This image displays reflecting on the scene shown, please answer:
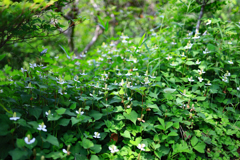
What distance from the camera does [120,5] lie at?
6.75m

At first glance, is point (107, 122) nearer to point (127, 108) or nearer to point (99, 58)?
point (127, 108)

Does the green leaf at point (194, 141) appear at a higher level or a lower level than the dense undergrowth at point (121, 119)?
lower

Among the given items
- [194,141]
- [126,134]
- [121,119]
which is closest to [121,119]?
[121,119]

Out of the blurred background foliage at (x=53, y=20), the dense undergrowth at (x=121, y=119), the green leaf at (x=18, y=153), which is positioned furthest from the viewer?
the dense undergrowth at (x=121, y=119)

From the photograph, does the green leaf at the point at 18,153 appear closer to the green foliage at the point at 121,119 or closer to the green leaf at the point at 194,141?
the green foliage at the point at 121,119

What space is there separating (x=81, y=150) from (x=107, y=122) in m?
0.34

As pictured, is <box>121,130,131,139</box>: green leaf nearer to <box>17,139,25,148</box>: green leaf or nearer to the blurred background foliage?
<box>17,139,25,148</box>: green leaf

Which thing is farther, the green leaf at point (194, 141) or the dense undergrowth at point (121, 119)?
the green leaf at point (194, 141)

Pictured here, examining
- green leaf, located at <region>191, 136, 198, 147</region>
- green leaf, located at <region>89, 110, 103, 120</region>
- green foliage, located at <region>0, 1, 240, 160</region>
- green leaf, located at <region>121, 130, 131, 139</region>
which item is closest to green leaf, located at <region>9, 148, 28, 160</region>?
green foliage, located at <region>0, 1, 240, 160</region>

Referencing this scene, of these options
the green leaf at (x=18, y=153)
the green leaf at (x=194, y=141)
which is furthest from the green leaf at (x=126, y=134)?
the green leaf at (x=18, y=153)

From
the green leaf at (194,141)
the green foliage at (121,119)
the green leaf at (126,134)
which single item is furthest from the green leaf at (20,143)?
the green leaf at (194,141)

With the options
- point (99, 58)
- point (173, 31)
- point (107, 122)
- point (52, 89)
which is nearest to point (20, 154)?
point (107, 122)

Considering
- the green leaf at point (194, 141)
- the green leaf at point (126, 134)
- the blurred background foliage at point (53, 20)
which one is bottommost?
the green leaf at point (194, 141)

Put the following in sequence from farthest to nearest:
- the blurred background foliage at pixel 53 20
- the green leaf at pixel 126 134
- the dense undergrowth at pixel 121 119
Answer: the green leaf at pixel 126 134 < the dense undergrowth at pixel 121 119 < the blurred background foliage at pixel 53 20
